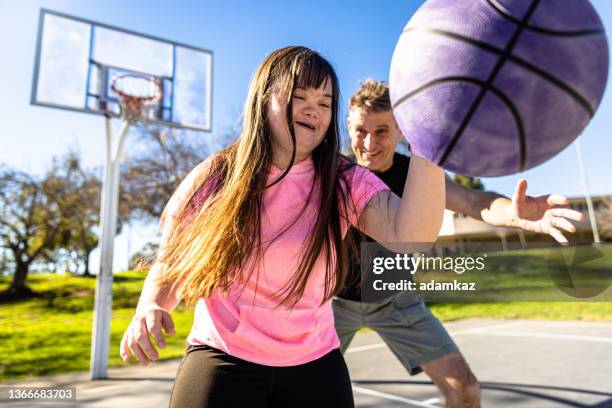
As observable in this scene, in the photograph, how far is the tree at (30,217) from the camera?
15.8m

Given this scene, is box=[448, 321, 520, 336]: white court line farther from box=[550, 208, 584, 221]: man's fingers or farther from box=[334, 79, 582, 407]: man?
box=[550, 208, 584, 221]: man's fingers

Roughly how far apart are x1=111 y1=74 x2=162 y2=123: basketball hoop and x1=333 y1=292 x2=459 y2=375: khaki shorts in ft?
18.8

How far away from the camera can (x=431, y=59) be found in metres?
1.51

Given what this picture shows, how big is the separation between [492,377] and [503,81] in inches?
225

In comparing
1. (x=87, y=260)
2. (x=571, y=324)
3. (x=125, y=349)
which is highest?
(x=87, y=260)

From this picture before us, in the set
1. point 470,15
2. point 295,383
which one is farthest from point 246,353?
point 470,15

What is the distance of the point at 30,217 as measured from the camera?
1653 centimetres

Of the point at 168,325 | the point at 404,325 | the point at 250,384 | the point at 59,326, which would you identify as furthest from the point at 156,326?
the point at 59,326

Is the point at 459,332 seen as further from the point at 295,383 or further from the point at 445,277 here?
the point at 295,383

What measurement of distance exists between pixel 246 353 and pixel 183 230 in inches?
20.1

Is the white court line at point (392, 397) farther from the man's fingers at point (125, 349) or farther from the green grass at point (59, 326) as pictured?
the man's fingers at point (125, 349)

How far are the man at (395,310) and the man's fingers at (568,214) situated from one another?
0.61m

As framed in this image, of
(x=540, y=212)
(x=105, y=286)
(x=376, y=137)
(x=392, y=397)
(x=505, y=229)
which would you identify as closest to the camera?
(x=540, y=212)

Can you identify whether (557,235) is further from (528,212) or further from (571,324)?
(571,324)
